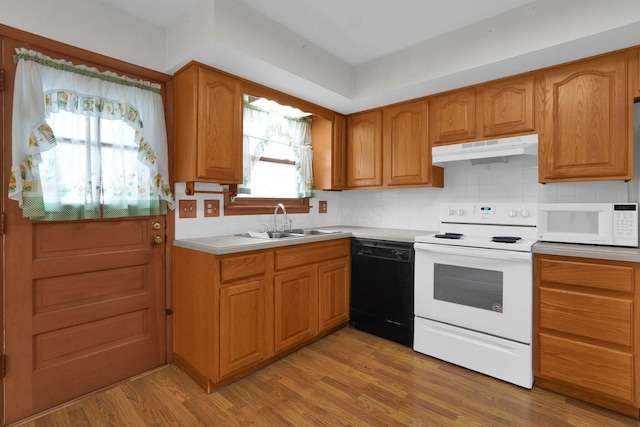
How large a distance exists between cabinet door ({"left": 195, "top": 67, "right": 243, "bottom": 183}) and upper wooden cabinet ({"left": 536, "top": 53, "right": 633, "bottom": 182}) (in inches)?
87.2

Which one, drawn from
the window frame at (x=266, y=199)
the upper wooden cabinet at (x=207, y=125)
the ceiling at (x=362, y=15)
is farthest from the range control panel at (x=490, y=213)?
the upper wooden cabinet at (x=207, y=125)

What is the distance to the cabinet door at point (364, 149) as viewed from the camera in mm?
3252

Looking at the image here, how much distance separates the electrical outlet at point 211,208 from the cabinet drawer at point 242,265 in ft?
2.12

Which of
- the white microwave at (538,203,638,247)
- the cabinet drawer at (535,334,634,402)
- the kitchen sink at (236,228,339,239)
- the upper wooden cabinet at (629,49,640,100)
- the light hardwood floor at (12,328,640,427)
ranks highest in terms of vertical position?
the upper wooden cabinet at (629,49,640,100)

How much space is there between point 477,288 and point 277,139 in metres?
2.18

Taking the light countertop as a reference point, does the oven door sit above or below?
below

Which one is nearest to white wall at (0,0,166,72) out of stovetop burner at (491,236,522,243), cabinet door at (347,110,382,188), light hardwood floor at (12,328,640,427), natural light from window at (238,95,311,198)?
natural light from window at (238,95,311,198)

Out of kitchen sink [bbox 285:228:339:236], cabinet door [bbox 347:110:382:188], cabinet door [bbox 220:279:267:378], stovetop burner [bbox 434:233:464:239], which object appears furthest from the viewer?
cabinet door [bbox 347:110:382:188]

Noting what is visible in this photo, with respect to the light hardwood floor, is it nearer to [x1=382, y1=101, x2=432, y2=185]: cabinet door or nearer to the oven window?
the oven window

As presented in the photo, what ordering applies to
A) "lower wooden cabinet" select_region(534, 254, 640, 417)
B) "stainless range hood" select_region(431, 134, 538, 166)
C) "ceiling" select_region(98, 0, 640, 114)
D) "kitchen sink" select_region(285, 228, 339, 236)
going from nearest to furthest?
"lower wooden cabinet" select_region(534, 254, 640, 417) → "ceiling" select_region(98, 0, 640, 114) → "stainless range hood" select_region(431, 134, 538, 166) → "kitchen sink" select_region(285, 228, 339, 236)

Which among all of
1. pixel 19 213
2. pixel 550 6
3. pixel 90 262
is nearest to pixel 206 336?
pixel 90 262

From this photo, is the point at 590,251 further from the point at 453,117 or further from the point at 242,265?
the point at 242,265

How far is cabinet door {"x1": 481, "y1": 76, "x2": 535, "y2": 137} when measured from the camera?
2.37 metres

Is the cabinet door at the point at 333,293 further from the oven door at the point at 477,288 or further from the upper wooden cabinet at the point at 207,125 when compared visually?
the upper wooden cabinet at the point at 207,125
